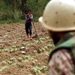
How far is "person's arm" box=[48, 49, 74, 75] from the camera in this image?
1.72 metres

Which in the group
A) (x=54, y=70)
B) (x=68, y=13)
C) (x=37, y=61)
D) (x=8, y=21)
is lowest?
(x=8, y=21)

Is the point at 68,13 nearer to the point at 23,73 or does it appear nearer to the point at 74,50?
the point at 74,50

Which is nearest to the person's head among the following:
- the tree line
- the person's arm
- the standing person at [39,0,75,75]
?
the standing person at [39,0,75,75]

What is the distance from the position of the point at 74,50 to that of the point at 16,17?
2270 cm

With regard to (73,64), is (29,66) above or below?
below

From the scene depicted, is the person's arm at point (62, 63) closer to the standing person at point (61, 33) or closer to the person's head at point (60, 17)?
the standing person at point (61, 33)

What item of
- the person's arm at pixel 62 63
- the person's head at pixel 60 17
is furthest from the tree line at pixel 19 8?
the person's arm at pixel 62 63

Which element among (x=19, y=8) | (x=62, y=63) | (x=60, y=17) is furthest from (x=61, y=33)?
(x=19, y=8)

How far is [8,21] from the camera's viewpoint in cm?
2405

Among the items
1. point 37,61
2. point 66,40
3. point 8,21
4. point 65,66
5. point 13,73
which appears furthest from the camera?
point 8,21

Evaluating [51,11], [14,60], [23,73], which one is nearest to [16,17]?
[14,60]

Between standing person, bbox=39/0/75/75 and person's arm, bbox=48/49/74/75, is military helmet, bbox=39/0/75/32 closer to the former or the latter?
standing person, bbox=39/0/75/75

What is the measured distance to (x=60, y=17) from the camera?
1.92 metres

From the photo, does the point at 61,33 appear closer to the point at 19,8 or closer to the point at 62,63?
the point at 62,63
